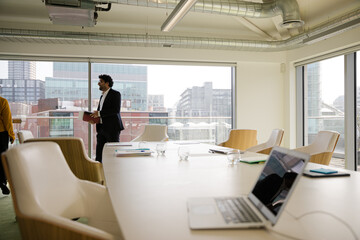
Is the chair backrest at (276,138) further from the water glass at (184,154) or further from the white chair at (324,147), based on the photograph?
the water glass at (184,154)

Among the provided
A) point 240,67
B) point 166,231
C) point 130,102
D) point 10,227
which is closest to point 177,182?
point 166,231

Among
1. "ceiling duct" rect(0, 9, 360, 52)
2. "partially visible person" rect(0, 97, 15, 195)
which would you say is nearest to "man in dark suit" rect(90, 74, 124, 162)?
"partially visible person" rect(0, 97, 15, 195)

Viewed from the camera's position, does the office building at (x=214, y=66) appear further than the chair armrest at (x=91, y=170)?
No

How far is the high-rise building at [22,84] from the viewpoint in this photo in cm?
599

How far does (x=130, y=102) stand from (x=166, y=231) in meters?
5.90

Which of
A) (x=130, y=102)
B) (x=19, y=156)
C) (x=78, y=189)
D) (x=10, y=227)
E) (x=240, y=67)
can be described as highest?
(x=240, y=67)

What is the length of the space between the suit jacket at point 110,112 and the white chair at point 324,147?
2719 mm

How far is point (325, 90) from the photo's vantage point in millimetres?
6031

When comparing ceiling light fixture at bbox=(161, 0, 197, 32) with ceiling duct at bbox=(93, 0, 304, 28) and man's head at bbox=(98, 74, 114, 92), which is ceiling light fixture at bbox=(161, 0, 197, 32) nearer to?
ceiling duct at bbox=(93, 0, 304, 28)

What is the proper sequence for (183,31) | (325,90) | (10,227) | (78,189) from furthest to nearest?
(183,31) → (325,90) → (10,227) → (78,189)

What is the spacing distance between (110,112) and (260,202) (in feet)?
12.0

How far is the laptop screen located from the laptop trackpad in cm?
16

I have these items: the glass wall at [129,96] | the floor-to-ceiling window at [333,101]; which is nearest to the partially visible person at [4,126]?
→ the glass wall at [129,96]

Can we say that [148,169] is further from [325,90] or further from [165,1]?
[325,90]
